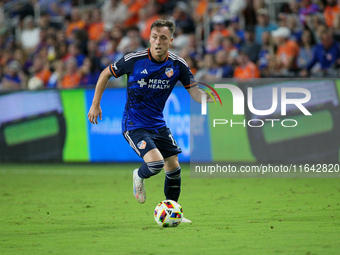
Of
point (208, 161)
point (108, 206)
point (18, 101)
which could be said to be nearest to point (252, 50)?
point (208, 161)

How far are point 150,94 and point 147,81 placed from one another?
167 mm

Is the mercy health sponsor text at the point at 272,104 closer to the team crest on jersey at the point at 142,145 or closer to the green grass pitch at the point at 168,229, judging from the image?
the green grass pitch at the point at 168,229

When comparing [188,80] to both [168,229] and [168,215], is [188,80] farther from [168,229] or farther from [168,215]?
[168,229]

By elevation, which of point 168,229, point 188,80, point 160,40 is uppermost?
point 160,40

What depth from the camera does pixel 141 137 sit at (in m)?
7.37

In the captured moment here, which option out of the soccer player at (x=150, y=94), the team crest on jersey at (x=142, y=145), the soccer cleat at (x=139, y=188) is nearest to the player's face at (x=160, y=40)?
the soccer player at (x=150, y=94)

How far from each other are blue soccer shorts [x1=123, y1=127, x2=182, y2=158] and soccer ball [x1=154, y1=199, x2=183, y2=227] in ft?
2.26

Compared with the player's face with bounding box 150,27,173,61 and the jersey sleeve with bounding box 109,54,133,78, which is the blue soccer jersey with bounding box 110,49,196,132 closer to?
the jersey sleeve with bounding box 109,54,133,78

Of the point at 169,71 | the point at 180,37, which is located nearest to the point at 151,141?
the point at 169,71

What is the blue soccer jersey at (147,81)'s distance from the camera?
740 centimetres

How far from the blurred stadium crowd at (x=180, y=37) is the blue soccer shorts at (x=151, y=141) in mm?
6587

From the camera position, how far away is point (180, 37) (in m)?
17.7

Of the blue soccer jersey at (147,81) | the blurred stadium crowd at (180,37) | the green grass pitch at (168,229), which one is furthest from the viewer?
the blurred stadium crowd at (180,37)

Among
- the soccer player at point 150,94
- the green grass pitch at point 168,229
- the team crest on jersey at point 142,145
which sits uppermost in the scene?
the soccer player at point 150,94
